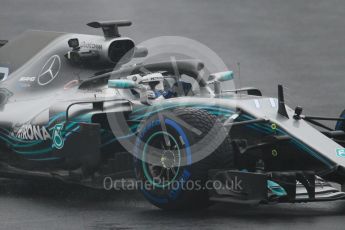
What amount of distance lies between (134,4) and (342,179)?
14.5 meters

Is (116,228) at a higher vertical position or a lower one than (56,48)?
lower

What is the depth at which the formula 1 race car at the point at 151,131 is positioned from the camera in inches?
352

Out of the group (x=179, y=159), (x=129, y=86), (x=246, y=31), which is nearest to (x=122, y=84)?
(x=129, y=86)

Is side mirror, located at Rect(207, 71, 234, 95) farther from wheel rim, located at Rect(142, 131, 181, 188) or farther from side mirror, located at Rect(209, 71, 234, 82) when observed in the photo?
wheel rim, located at Rect(142, 131, 181, 188)

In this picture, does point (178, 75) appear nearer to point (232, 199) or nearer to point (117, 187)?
point (117, 187)

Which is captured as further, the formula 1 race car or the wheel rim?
the wheel rim

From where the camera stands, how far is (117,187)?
10.2m

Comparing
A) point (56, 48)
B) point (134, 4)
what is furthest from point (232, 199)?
point (134, 4)

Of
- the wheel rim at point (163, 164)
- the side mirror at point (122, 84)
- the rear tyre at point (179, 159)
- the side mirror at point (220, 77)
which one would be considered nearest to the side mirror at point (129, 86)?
the side mirror at point (122, 84)

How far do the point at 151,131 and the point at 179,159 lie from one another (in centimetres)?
52

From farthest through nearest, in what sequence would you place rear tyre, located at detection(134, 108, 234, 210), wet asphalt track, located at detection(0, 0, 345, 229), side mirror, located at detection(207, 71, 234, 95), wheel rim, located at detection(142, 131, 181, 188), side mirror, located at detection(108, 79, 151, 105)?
wet asphalt track, located at detection(0, 0, 345, 229), side mirror, located at detection(207, 71, 234, 95), side mirror, located at detection(108, 79, 151, 105), wheel rim, located at detection(142, 131, 181, 188), rear tyre, located at detection(134, 108, 234, 210)

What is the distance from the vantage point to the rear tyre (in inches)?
351

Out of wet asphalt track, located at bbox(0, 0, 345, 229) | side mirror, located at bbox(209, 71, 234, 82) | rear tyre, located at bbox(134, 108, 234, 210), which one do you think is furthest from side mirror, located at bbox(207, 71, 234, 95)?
wet asphalt track, located at bbox(0, 0, 345, 229)

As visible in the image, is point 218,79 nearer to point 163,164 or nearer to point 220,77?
point 220,77
